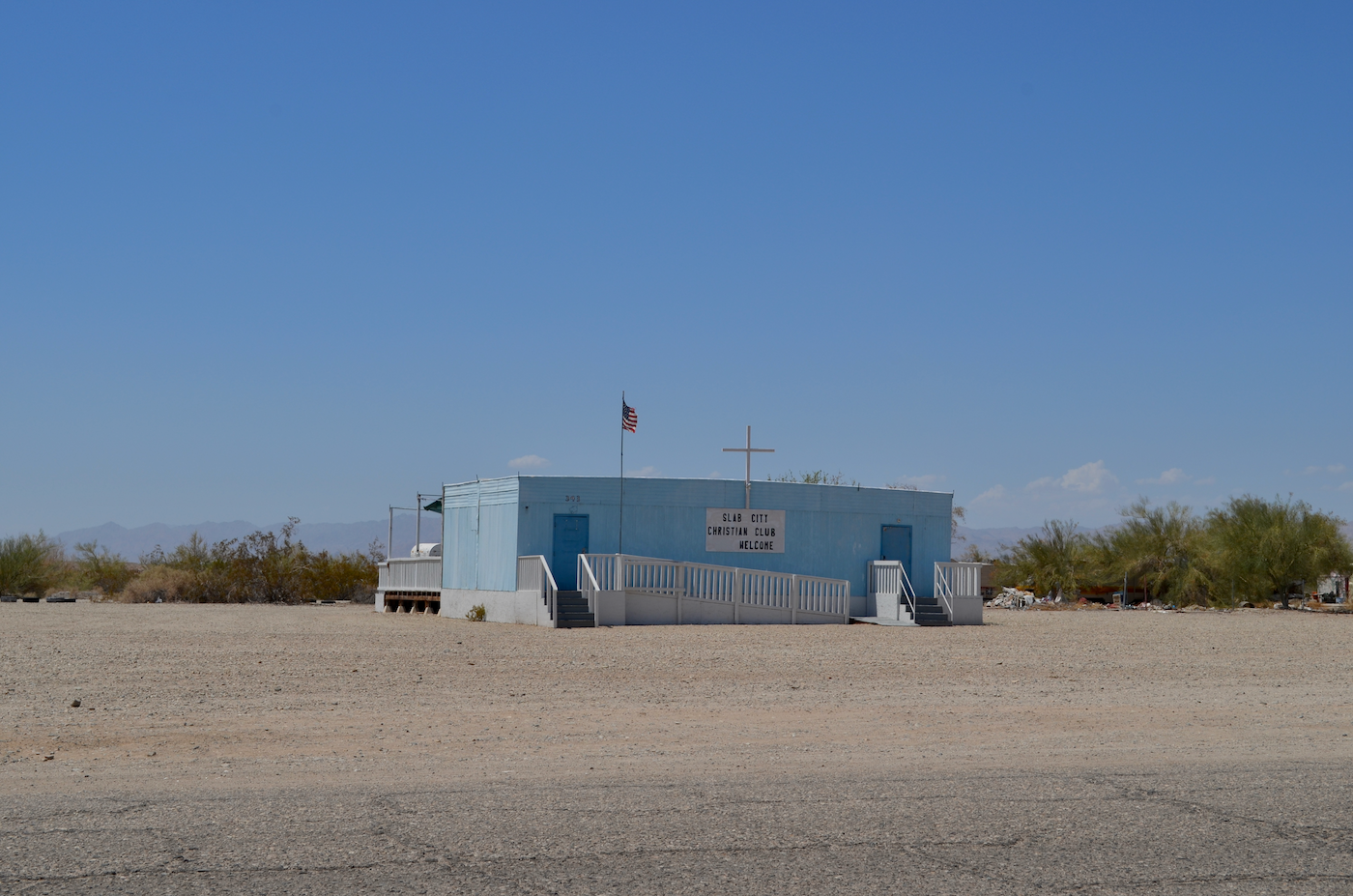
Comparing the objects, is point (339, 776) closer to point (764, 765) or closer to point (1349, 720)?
point (764, 765)

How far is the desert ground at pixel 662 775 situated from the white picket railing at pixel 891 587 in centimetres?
1175

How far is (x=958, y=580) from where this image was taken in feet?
91.3

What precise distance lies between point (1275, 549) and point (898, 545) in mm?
16537

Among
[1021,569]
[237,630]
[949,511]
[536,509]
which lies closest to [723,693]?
[237,630]

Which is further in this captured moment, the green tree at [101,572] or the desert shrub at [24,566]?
the green tree at [101,572]

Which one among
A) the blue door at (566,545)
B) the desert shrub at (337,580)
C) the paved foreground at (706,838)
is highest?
the blue door at (566,545)

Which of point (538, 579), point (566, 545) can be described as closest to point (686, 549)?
point (566, 545)

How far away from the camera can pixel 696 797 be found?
270 inches

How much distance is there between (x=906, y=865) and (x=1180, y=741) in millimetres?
4808

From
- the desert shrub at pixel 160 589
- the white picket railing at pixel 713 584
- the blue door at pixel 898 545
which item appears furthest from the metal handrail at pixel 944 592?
the desert shrub at pixel 160 589

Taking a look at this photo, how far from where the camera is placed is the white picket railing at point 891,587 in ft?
90.6

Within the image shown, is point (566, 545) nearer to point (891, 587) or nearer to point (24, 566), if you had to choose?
point (891, 587)

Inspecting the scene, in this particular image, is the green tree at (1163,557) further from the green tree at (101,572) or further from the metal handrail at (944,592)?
the green tree at (101,572)

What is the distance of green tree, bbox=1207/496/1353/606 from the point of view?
38531 mm
